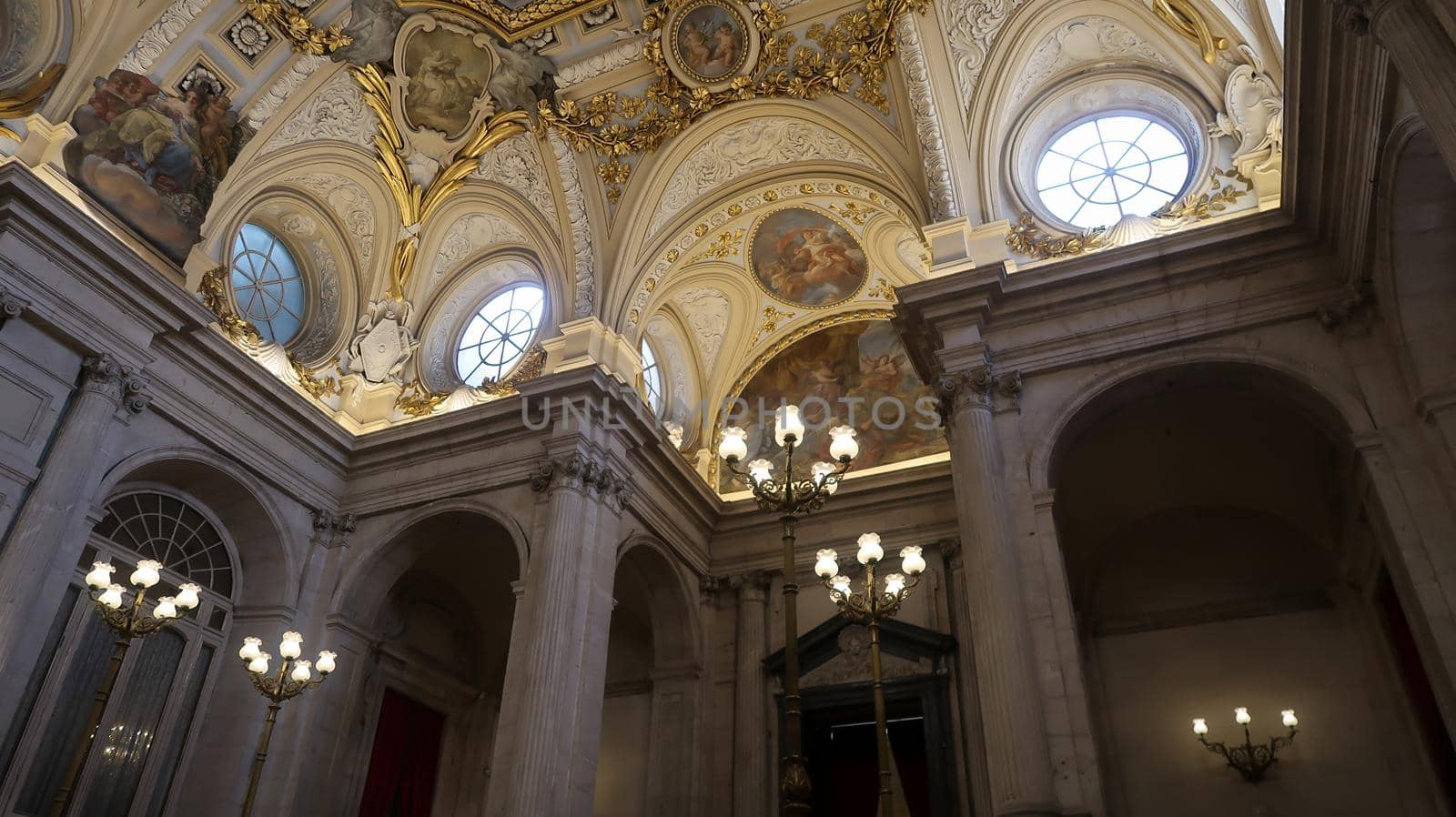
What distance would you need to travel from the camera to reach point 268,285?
13.4 metres

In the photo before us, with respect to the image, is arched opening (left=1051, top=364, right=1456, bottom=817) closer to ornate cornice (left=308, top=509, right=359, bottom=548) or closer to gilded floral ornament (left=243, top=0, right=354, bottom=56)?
ornate cornice (left=308, top=509, right=359, bottom=548)

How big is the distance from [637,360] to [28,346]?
681 centimetres

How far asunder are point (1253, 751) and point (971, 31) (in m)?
8.90

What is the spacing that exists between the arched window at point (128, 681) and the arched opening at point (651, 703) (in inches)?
202

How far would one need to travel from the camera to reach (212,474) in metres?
11.8

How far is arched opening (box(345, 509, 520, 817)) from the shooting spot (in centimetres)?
1300

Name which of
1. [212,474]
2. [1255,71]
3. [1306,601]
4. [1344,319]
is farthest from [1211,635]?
[212,474]

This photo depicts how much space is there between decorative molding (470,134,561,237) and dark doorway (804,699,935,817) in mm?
7591

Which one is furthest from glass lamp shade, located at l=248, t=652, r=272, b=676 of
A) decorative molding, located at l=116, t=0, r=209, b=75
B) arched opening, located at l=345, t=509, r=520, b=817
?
decorative molding, located at l=116, t=0, r=209, b=75

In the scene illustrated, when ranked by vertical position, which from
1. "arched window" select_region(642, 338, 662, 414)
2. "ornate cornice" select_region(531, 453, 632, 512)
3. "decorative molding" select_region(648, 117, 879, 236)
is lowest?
"ornate cornice" select_region(531, 453, 632, 512)

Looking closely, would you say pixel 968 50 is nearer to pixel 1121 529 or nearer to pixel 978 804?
pixel 1121 529

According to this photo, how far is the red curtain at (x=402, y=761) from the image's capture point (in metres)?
13.4

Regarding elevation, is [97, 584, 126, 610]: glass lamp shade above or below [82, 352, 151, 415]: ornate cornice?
below

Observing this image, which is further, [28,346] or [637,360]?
[637,360]
